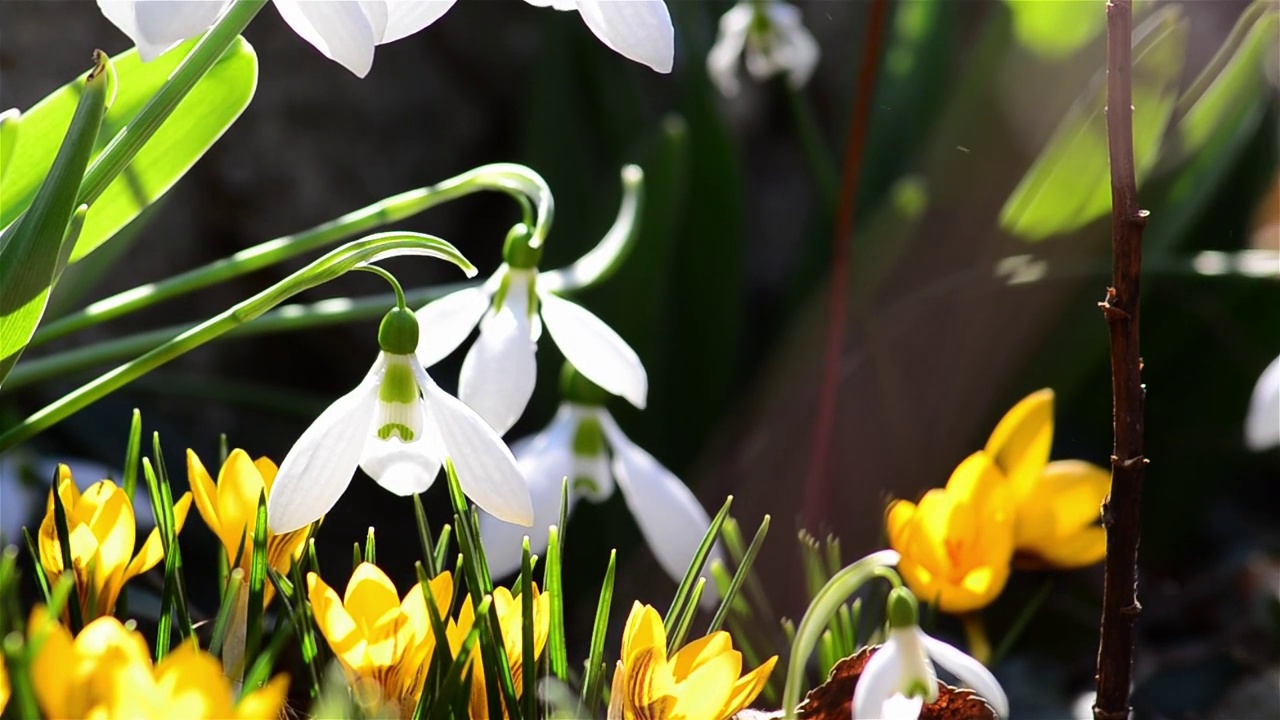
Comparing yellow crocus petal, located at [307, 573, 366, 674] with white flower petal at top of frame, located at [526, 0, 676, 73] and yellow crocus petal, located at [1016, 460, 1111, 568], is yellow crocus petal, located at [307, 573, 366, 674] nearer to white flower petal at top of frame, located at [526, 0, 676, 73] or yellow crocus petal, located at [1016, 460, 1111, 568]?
white flower petal at top of frame, located at [526, 0, 676, 73]

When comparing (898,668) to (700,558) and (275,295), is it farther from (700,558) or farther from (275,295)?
(275,295)

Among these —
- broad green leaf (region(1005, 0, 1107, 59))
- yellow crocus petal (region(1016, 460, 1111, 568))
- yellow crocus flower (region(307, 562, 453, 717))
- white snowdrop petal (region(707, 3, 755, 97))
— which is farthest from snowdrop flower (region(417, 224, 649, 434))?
white snowdrop petal (region(707, 3, 755, 97))

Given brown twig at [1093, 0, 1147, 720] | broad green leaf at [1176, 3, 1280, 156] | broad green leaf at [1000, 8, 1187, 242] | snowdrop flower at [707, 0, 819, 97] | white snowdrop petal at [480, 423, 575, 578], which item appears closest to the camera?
brown twig at [1093, 0, 1147, 720]

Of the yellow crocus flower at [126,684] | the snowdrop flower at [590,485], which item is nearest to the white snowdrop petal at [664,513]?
the snowdrop flower at [590,485]

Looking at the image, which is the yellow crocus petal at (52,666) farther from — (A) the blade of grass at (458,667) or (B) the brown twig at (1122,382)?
(B) the brown twig at (1122,382)

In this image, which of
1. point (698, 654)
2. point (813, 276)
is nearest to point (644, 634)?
point (698, 654)
